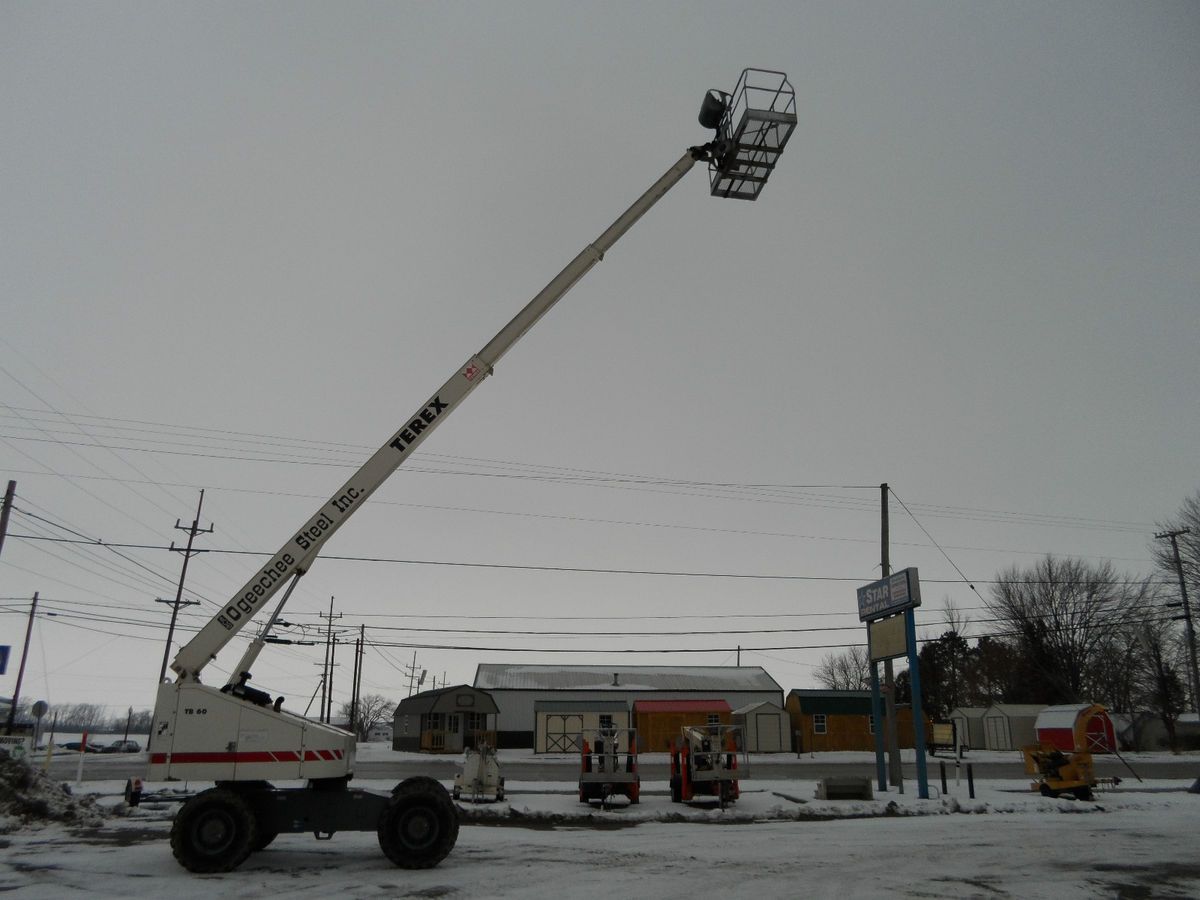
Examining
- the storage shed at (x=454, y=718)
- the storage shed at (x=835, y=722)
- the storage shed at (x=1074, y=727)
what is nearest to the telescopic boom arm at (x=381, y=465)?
the storage shed at (x=1074, y=727)

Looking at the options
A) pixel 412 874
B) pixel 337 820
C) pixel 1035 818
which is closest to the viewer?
pixel 412 874

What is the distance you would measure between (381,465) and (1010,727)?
184 ft

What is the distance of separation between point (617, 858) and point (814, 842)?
4261 millimetres

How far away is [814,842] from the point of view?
49.4 feet

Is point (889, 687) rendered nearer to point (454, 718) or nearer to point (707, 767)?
point (707, 767)

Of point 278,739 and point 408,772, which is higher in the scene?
point 278,739

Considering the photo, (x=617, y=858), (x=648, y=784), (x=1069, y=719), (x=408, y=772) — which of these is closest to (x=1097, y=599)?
(x=1069, y=719)

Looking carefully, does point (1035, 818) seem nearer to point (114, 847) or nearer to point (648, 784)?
point (648, 784)

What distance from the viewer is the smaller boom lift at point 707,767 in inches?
835

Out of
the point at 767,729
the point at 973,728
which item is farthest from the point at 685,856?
the point at 973,728

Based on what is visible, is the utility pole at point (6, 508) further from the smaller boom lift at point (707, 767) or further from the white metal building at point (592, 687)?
the white metal building at point (592, 687)

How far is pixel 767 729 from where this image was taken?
52812 mm

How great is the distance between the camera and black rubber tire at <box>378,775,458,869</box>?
39.4 feet

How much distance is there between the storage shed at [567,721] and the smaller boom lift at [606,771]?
31.9m
